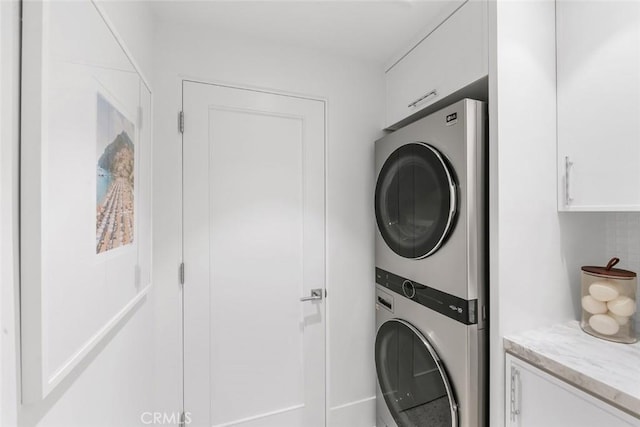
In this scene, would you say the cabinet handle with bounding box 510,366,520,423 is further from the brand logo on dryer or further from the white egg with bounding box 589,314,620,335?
the white egg with bounding box 589,314,620,335

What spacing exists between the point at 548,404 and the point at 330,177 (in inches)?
55.1

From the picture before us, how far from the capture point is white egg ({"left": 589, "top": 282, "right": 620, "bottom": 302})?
1.14 metres

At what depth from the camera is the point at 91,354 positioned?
31.9 inches

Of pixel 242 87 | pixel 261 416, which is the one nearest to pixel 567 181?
pixel 242 87

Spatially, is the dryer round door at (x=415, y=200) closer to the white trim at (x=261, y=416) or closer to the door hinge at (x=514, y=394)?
the door hinge at (x=514, y=394)

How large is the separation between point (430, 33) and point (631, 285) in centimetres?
140

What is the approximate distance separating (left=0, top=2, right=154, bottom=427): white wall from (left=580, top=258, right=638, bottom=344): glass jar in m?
1.74

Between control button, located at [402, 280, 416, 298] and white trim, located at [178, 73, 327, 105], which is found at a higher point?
white trim, located at [178, 73, 327, 105]

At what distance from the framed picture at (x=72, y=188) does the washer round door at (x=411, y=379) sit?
50.1 inches

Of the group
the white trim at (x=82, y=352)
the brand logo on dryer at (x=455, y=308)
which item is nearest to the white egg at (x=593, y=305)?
the brand logo on dryer at (x=455, y=308)

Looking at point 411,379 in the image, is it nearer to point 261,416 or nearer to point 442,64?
point 261,416

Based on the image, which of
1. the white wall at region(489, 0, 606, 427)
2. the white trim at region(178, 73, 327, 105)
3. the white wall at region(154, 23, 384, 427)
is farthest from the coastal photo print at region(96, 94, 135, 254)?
the white wall at region(489, 0, 606, 427)

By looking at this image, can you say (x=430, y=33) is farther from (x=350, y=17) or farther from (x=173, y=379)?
(x=173, y=379)

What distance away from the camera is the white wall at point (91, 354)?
20.3 inches
